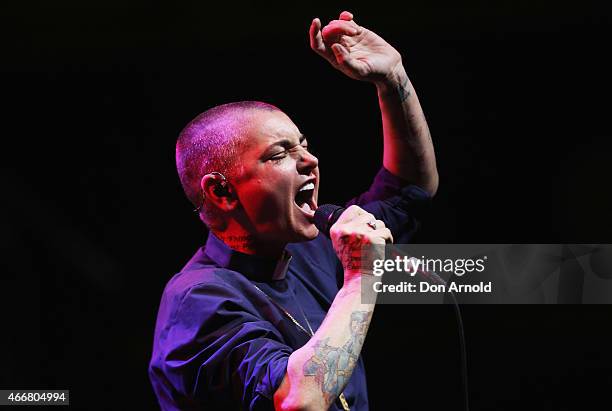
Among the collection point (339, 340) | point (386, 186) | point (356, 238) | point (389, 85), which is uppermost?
point (389, 85)

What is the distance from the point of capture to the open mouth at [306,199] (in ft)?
5.38

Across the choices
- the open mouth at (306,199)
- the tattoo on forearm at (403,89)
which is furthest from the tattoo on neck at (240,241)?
the tattoo on forearm at (403,89)

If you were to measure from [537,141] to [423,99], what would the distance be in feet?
1.19

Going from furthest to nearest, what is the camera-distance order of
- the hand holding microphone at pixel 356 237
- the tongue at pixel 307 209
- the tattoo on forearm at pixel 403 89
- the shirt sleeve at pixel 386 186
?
1. the shirt sleeve at pixel 386 186
2. the tattoo on forearm at pixel 403 89
3. the tongue at pixel 307 209
4. the hand holding microphone at pixel 356 237

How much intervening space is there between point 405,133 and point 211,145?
1.52ft

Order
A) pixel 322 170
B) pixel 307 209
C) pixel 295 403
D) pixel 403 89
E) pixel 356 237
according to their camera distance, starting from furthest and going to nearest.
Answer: pixel 322 170
pixel 403 89
pixel 307 209
pixel 356 237
pixel 295 403

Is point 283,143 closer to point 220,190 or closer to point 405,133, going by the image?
point 220,190

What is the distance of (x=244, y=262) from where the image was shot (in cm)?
167

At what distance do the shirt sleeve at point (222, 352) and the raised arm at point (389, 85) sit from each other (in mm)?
551

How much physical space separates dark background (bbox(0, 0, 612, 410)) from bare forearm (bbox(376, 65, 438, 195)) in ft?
1.46

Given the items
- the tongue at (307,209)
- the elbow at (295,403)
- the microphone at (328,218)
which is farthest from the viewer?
the tongue at (307,209)

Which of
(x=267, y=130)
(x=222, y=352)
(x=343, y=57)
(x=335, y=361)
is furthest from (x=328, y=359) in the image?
(x=343, y=57)

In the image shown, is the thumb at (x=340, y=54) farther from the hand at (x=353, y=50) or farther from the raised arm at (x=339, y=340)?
the raised arm at (x=339, y=340)

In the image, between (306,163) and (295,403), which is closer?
(295,403)
